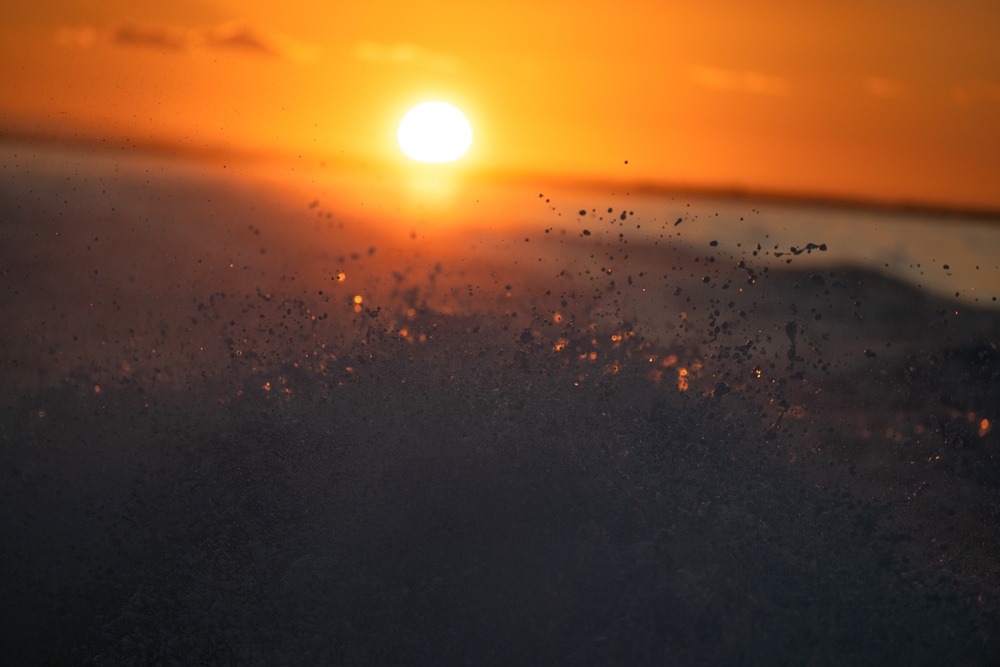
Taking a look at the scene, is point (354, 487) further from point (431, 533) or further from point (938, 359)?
point (938, 359)

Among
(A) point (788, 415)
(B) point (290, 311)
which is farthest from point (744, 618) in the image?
(B) point (290, 311)

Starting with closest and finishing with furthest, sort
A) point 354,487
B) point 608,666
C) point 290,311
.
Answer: point 608,666, point 354,487, point 290,311

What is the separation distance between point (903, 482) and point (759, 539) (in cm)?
118

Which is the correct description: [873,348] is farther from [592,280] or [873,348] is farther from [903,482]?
[592,280]

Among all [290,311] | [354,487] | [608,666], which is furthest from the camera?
[290,311]

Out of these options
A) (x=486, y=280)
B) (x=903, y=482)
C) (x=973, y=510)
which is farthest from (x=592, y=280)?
(x=973, y=510)

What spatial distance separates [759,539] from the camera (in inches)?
253

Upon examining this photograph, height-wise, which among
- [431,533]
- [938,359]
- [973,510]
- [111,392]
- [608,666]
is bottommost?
[608,666]

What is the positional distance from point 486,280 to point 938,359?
11.3 feet

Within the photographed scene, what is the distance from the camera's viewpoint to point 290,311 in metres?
6.97

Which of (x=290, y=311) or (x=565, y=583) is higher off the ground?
(x=290, y=311)

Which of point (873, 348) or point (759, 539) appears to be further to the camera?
point (873, 348)

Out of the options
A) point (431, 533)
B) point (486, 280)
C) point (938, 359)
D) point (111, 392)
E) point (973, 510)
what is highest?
point (486, 280)

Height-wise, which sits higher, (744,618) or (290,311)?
(290,311)
